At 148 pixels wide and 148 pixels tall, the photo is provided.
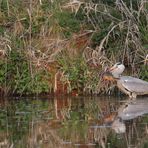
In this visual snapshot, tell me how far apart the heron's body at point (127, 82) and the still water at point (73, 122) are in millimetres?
231

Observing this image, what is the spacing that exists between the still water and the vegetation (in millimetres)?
386

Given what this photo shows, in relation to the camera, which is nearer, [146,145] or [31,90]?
[146,145]

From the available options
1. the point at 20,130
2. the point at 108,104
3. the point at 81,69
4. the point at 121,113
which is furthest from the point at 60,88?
the point at 20,130

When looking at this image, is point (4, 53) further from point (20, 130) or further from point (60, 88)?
point (20, 130)

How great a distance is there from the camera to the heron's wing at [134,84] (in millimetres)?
12961

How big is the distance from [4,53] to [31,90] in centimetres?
84

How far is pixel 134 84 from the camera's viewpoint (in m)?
13.0

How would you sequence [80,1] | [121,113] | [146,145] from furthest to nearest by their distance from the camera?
1. [80,1]
2. [121,113]
3. [146,145]

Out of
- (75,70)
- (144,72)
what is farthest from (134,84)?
(75,70)

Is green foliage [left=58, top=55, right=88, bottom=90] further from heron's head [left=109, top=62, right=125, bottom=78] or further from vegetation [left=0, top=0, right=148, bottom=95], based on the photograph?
heron's head [left=109, top=62, right=125, bottom=78]

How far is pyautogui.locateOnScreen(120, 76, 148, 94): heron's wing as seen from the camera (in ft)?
42.5

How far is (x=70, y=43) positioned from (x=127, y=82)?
1.62 meters

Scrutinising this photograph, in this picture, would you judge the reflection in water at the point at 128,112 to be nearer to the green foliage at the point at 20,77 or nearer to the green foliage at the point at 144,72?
the green foliage at the point at 144,72

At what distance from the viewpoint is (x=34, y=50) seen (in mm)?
13719
